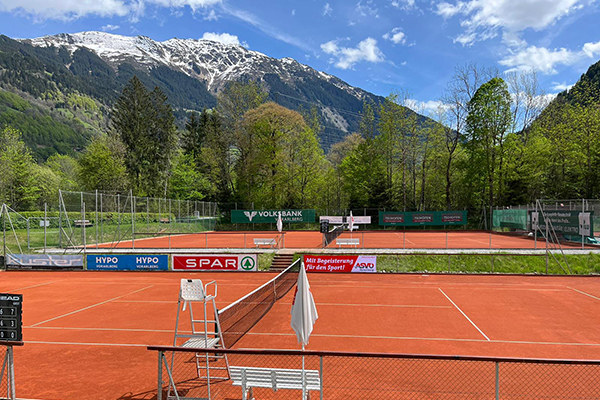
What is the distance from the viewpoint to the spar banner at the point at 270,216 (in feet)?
176

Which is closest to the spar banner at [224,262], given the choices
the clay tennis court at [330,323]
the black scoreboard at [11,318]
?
the clay tennis court at [330,323]

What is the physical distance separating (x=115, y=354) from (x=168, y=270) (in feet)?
52.4

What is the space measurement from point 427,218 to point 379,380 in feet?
154

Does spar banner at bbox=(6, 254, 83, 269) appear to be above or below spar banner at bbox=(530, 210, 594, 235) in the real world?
below

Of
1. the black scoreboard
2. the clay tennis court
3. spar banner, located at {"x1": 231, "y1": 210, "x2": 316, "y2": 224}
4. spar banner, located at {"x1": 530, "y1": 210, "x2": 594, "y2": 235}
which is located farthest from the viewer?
spar banner, located at {"x1": 231, "y1": 210, "x2": 316, "y2": 224}

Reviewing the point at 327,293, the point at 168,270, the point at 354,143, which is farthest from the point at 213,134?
the point at 327,293

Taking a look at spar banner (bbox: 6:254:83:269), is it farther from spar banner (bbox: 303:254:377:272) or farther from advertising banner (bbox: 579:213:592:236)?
advertising banner (bbox: 579:213:592:236)

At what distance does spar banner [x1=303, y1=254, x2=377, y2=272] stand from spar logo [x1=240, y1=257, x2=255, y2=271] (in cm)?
361

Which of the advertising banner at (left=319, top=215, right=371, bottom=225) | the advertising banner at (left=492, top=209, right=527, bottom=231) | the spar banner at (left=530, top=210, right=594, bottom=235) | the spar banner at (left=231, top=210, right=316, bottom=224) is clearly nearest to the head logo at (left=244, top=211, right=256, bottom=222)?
the spar banner at (left=231, top=210, right=316, bottom=224)

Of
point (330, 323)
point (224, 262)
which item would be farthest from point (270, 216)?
point (330, 323)

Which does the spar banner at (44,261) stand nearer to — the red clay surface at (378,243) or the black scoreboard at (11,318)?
the red clay surface at (378,243)

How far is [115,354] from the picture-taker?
10312 millimetres

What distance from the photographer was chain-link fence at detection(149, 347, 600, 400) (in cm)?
698

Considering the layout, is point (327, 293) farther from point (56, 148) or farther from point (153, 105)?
point (56, 148)
